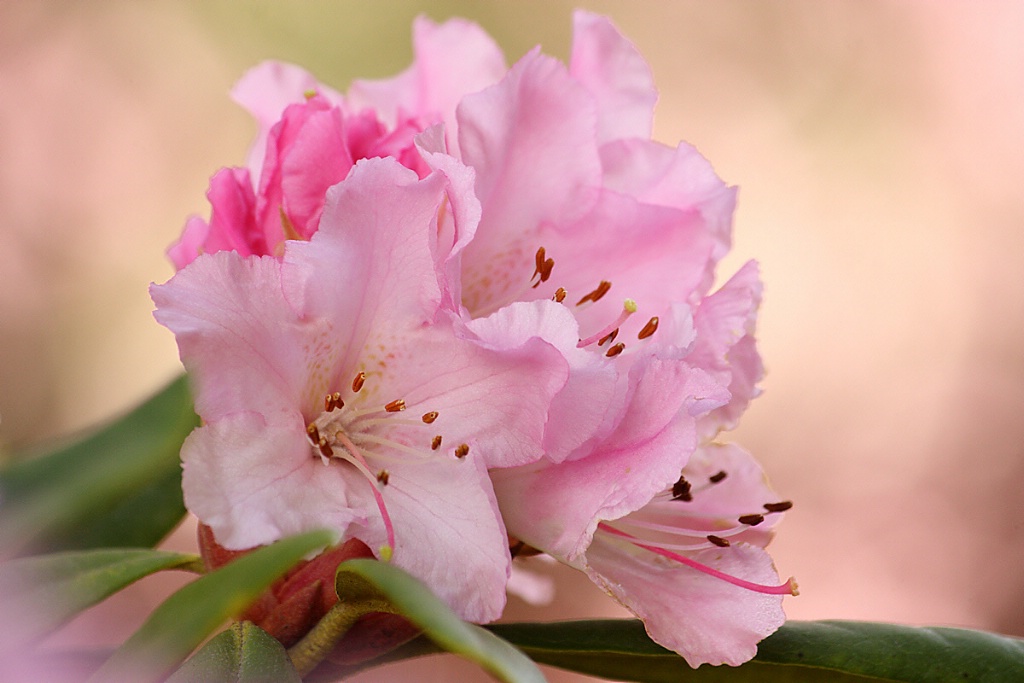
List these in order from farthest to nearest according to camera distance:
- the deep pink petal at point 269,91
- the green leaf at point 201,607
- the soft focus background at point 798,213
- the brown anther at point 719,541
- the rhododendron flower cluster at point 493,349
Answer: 1. the soft focus background at point 798,213
2. the deep pink petal at point 269,91
3. the brown anther at point 719,541
4. the rhododendron flower cluster at point 493,349
5. the green leaf at point 201,607

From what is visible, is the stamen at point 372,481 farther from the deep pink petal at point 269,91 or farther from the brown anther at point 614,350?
the deep pink petal at point 269,91

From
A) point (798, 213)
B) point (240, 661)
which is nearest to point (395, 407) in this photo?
point (240, 661)

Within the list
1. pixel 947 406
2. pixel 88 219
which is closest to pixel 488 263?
pixel 88 219

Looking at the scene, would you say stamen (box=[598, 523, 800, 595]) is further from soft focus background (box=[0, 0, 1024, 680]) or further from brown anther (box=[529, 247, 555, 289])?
soft focus background (box=[0, 0, 1024, 680])

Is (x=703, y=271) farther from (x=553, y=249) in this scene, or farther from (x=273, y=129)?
(x=273, y=129)

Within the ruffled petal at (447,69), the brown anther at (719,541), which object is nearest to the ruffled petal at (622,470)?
the brown anther at (719,541)

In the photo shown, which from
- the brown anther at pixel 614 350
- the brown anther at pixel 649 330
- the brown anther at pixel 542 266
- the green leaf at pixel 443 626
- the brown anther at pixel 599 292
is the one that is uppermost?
the brown anther at pixel 542 266
